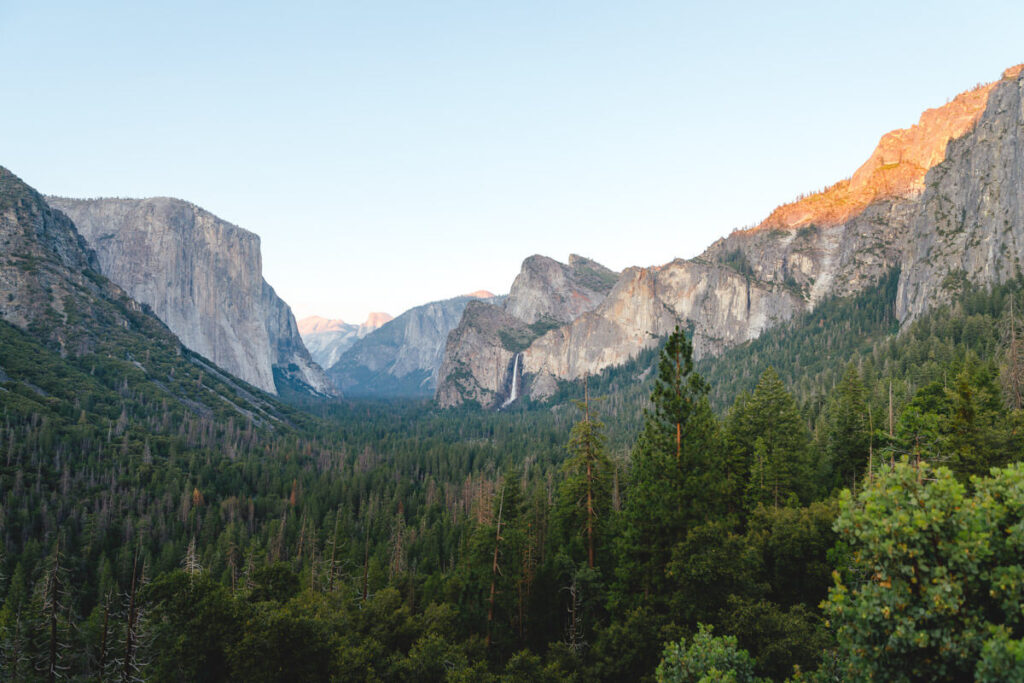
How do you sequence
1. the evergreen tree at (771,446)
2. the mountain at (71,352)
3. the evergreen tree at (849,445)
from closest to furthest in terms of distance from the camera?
the evergreen tree at (771,446) < the evergreen tree at (849,445) < the mountain at (71,352)

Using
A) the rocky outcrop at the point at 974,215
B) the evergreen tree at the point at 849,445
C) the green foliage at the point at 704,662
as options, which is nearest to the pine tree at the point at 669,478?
the green foliage at the point at 704,662

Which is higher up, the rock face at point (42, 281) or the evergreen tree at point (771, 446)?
the rock face at point (42, 281)

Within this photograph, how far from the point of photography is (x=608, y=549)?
112 ft

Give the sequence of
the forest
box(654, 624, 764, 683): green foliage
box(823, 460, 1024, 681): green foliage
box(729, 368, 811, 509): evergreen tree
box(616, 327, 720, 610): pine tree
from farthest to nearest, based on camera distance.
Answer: box(729, 368, 811, 509): evergreen tree → box(616, 327, 720, 610): pine tree → box(654, 624, 764, 683): green foliage → the forest → box(823, 460, 1024, 681): green foliage

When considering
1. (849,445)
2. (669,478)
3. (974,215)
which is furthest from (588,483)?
(974,215)

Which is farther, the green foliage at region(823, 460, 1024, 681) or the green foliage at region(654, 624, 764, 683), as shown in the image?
the green foliage at region(654, 624, 764, 683)

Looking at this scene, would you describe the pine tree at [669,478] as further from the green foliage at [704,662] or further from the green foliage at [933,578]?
the green foliage at [933,578]

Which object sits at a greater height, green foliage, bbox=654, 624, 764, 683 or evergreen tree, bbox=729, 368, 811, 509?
evergreen tree, bbox=729, 368, 811, 509

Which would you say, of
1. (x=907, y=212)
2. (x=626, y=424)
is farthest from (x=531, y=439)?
(x=907, y=212)

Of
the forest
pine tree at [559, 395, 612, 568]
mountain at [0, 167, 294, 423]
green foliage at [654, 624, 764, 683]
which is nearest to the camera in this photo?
the forest

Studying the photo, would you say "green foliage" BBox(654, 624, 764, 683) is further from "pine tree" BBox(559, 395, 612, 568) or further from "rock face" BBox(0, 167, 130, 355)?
"rock face" BBox(0, 167, 130, 355)

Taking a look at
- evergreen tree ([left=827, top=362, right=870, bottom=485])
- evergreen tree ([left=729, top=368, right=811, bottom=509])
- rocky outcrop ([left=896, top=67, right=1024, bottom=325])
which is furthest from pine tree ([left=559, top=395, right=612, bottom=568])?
rocky outcrop ([left=896, top=67, right=1024, bottom=325])

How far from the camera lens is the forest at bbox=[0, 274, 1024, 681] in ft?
36.4

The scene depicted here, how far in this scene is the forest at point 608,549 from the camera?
437 inches
